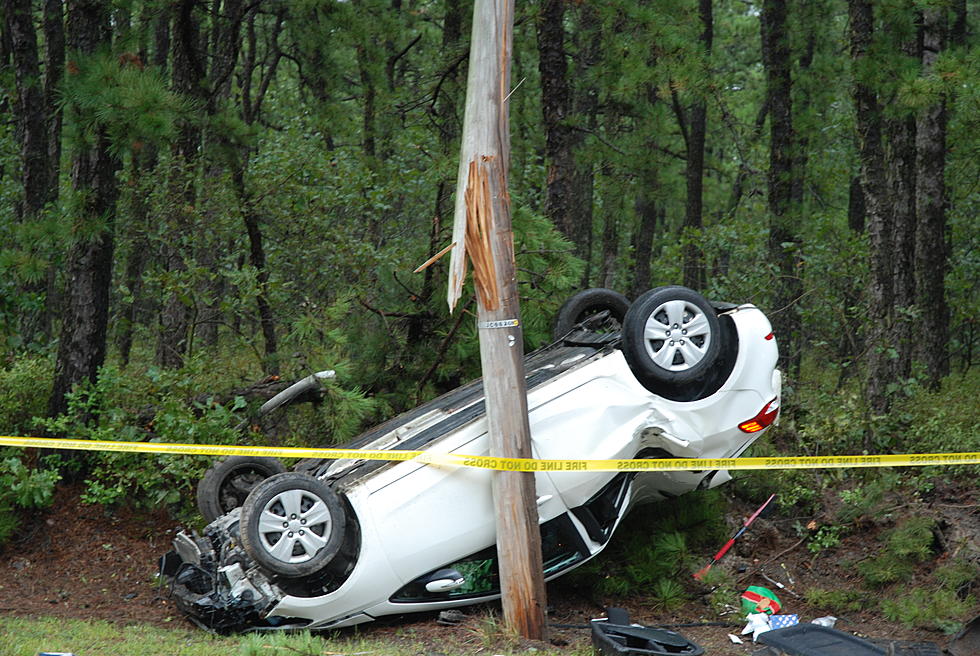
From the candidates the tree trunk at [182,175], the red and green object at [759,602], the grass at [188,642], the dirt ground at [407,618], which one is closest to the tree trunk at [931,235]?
the dirt ground at [407,618]

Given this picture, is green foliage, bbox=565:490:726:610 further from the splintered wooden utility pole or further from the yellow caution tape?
the splintered wooden utility pole

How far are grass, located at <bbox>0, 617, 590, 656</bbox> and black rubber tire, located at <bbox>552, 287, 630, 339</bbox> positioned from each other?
8.97 feet

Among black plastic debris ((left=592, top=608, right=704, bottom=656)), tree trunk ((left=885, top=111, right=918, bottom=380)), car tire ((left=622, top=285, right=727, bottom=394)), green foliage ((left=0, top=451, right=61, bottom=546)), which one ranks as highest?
tree trunk ((left=885, top=111, right=918, bottom=380))

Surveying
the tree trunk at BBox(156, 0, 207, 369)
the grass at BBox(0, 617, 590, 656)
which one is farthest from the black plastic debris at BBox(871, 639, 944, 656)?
the tree trunk at BBox(156, 0, 207, 369)

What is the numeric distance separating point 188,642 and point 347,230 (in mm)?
6394

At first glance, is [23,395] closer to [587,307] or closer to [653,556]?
[587,307]

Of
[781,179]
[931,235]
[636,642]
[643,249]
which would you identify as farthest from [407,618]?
[643,249]

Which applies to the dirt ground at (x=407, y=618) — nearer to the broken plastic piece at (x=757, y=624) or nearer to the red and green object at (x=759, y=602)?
the broken plastic piece at (x=757, y=624)

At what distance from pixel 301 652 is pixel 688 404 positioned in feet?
10.0

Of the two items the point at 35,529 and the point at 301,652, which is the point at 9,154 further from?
the point at 301,652

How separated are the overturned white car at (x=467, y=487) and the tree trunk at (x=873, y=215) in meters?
3.46

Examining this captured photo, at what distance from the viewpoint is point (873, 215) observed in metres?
10.4

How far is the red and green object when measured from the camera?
6.86 meters

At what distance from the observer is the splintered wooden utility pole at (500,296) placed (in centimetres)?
598
